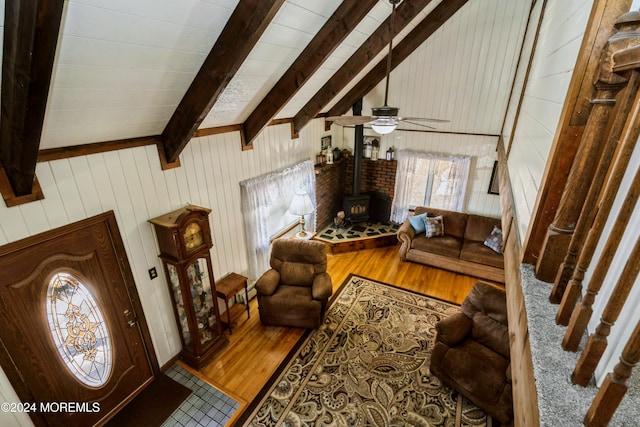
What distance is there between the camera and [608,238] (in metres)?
0.81

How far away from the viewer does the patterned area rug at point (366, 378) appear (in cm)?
311

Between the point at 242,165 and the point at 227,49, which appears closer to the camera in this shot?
the point at 227,49

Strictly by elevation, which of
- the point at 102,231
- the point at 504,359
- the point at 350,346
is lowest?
the point at 350,346

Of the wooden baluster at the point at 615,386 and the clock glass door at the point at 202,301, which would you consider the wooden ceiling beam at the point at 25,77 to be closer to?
the clock glass door at the point at 202,301

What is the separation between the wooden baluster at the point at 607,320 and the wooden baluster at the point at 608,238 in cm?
8

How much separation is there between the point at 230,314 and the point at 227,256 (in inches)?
33.8

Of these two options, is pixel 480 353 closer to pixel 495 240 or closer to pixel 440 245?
pixel 440 245

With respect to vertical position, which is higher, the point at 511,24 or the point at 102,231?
the point at 511,24

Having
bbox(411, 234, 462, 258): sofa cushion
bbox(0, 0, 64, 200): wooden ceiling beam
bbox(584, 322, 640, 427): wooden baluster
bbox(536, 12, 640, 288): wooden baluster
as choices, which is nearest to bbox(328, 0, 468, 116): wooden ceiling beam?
bbox(411, 234, 462, 258): sofa cushion

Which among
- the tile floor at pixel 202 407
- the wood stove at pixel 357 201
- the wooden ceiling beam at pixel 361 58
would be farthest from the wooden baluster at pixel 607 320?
the wood stove at pixel 357 201

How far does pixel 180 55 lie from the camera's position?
2.21m

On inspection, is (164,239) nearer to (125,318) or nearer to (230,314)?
(125,318)

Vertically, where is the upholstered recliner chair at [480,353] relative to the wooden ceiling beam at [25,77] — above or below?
below

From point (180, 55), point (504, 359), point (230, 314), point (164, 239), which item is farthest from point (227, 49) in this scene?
point (504, 359)
